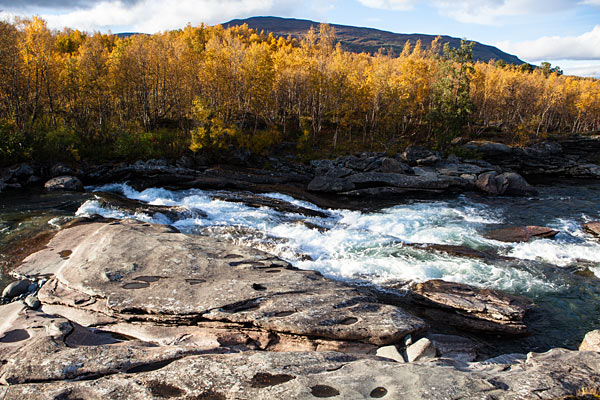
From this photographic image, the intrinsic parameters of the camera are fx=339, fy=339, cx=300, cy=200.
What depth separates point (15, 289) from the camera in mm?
12406

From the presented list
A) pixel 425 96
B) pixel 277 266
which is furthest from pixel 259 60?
pixel 277 266

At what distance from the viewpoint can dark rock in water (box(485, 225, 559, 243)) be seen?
21.3 meters

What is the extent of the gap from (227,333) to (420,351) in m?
5.65

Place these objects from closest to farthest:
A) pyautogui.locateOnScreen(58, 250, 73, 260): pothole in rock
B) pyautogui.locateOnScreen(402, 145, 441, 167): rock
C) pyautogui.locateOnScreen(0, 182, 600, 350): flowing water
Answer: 1. pyautogui.locateOnScreen(58, 250, 73, 260): pothole in rock
2. pyautogui.locateOnScreen(0, 182, 600, 350): flowing water
3. pyautogui.locateOnScreen(402, 145, 441, 167): rock

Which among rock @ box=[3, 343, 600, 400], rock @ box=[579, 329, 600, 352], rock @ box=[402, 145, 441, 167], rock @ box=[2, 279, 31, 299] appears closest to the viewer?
rock @ box=[3, 343, 600, 400]

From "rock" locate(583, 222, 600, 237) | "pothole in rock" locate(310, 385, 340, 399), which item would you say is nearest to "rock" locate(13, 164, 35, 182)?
"pothole in rock" locate(310, 385, 340, 399)

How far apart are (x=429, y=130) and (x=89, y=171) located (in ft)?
166

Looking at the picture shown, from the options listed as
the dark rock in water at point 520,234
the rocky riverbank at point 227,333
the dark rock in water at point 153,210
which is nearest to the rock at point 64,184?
the dark rock in water at point 153,210

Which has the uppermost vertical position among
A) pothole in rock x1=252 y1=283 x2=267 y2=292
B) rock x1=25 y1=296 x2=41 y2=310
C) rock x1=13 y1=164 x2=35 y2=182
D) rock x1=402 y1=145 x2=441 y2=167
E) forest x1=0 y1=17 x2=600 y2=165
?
forest x1=0 y1=17 x2=600 y2=165

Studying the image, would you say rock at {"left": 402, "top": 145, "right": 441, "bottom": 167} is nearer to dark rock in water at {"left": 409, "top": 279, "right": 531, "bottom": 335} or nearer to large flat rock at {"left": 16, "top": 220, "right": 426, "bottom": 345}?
dark rock in water at {"left": 409, "top": 279, "right": 531, "bottom": 335}

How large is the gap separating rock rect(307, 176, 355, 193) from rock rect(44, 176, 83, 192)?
20.8m

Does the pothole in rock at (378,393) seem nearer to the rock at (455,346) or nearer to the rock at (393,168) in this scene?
the rock at (455,346)

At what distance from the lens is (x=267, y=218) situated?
23.3m

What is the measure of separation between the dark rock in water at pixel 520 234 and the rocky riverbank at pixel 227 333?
8.94m
